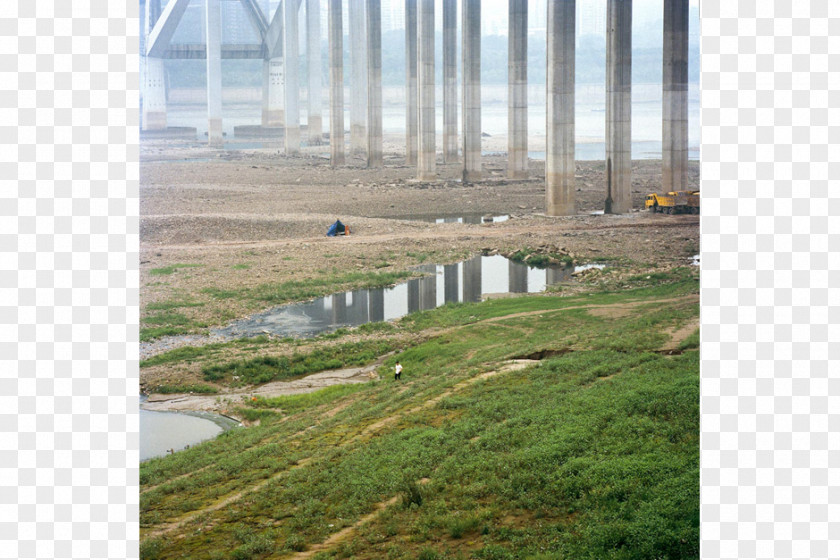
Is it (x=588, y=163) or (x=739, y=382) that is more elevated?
(x=588, y=163)

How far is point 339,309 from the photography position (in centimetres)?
2648

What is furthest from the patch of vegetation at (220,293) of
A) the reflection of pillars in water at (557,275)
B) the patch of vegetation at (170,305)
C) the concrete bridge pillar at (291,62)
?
the concrete bridge pillar at (291,62)

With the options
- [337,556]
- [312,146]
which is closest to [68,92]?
[337,556]

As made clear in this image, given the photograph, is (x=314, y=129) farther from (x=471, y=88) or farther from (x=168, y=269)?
(x=168, y=269)

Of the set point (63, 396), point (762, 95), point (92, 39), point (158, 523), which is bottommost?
point (158, 523)

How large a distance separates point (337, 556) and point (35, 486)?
12.9ft

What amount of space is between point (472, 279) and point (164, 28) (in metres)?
94.8

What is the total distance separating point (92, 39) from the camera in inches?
411

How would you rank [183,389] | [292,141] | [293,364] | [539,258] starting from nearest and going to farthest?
1. [183,389]
2. [293,364]
3. [539,258]
4. [292,141]

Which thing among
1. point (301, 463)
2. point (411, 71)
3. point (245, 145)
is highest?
point (411, 71)

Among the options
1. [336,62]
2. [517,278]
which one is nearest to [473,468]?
[517,278]

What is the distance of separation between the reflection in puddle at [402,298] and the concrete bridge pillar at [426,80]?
109 feet

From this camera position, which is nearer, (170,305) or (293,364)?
(293,364)

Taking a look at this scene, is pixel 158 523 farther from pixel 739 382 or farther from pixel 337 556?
pixel 739 382
